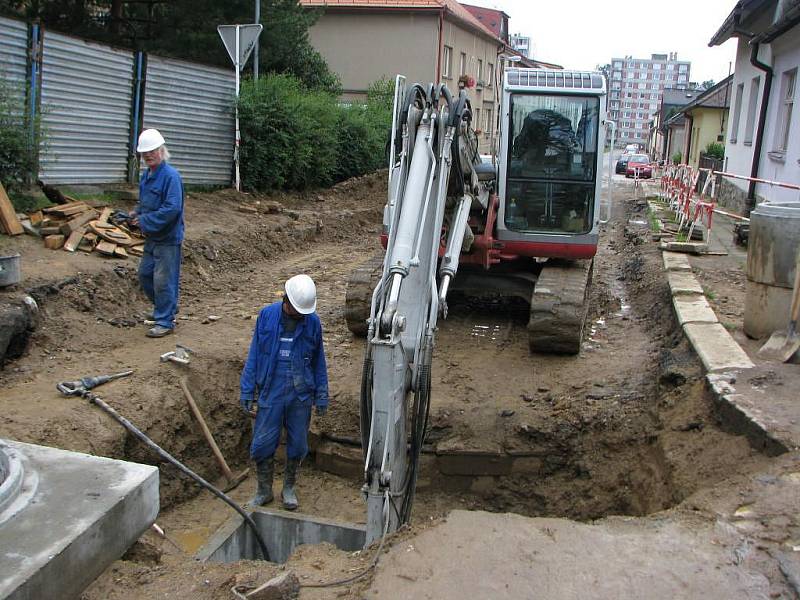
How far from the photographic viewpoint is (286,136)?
45.1 ft

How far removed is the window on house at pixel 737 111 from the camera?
59.5 feet

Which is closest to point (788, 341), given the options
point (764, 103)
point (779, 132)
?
point (779, 132)

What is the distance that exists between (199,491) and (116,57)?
7.67 m

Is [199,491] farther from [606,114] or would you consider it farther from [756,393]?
[606,114]

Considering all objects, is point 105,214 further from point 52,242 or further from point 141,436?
point 141,436

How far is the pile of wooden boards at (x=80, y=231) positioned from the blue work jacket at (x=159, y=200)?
6.78 feet

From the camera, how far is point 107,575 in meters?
3.58

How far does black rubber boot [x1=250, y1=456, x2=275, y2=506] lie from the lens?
5.70 meters

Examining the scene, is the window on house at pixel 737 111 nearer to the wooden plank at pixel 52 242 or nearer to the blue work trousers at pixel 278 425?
the wooden plank at pixel 52 242

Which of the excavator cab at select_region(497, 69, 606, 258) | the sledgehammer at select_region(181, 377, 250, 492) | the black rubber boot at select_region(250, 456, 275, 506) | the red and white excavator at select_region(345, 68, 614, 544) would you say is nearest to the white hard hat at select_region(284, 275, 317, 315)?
the red and white excavator at select_region(345, 68, 614, 544)

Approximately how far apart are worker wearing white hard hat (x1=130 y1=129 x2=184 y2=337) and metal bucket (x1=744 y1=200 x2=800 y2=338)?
17.0 ft

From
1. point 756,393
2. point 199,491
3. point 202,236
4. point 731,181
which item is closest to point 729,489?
Answer: point 756,393

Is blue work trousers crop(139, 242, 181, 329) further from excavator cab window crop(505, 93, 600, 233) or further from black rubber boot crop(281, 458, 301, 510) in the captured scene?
excavator cab window crop(505, 93, 600, 233)

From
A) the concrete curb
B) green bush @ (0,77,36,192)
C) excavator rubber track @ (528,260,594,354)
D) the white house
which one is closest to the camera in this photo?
the concrete curb
